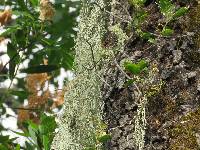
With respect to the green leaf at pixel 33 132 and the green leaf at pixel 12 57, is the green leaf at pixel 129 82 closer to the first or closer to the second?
the green leaf at pixel 33 132

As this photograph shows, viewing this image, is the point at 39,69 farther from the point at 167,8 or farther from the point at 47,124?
the point at 167,8

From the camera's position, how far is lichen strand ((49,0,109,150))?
141 cm

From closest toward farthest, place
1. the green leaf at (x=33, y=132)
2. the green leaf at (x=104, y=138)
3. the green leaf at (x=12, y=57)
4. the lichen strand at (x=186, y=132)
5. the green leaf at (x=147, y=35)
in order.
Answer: the lichen strand at (x=186, y=132), the green leaf at (x=104, y=138), the green leaf at (x=147, y=35), the green leaf at (x=33, y=132), the green leaf at (x=12, y=57)

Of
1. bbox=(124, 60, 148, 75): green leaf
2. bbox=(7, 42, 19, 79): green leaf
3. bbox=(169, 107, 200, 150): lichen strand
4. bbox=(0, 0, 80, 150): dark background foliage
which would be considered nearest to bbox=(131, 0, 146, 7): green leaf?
bbox=(124, 60, 148, 75): green leaf

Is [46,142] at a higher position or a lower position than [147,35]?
lower

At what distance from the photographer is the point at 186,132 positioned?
4.04 feet

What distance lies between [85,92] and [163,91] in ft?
0.93

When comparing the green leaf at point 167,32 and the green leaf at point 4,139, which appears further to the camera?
the green leaf at point 4,139

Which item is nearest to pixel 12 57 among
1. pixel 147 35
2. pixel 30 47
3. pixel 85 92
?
pixel 30 47

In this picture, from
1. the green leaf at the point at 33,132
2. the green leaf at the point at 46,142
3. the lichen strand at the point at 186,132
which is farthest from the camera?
the green leaf at the point at 33,132

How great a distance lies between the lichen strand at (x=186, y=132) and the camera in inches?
47.7

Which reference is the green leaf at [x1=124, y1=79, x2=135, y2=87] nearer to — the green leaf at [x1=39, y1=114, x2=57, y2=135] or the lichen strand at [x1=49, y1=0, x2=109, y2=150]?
the lichen strand at [x1=49, y1=0, x2=109, y2=150]

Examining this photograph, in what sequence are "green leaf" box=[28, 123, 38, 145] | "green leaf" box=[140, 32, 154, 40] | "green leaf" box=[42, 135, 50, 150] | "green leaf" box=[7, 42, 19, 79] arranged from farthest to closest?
"green leaf" box=[7, 42, 19, 79] < "green leaf" box=[28, 123, 38, 145] < "green leaf" box=[42, 135, 50, 150] < "green leaf" box=[140, 32, 154, 40]

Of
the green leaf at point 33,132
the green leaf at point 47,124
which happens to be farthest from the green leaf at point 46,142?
the green leaf at point 33,132
